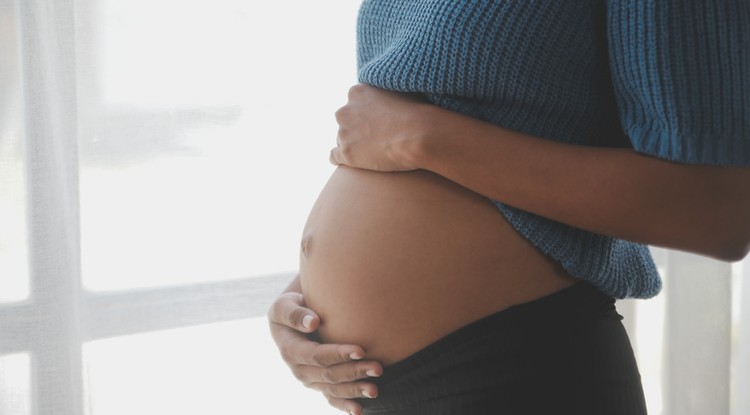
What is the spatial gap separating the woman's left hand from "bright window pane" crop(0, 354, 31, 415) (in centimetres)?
65

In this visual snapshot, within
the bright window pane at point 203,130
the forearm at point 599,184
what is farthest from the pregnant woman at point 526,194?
the bright window pane at point 203,130

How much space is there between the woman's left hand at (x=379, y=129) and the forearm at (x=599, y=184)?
0.06ft

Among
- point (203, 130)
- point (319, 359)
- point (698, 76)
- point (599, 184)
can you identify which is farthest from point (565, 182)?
point (203, 130)

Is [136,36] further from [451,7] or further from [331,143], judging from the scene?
[451,7]

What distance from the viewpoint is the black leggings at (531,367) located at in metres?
0.71

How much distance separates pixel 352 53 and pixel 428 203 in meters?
0.70

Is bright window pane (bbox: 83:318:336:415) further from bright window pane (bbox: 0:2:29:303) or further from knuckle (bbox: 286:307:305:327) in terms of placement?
knuckle (bbox: 286:307:305:327)

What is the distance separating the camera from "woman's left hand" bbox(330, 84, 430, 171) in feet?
2.42

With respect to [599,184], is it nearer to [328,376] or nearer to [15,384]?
[328,376]

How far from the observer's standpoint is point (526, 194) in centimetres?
69

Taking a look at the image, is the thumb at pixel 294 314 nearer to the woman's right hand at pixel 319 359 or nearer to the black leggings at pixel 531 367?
the woman's right hand at pixel 319 359

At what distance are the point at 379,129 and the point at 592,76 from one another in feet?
0.74

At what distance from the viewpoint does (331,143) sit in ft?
4.55

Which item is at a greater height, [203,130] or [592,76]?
[592,76]
